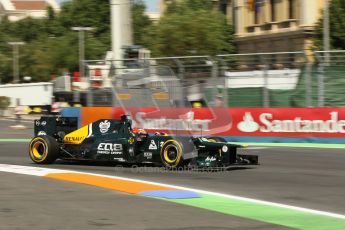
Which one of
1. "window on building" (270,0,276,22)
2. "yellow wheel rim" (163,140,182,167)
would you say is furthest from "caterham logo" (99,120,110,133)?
"window on building" (270,0,276,22)

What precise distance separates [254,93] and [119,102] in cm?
485

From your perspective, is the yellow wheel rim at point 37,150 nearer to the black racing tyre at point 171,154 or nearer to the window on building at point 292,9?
the black racing tyre at point 171,154

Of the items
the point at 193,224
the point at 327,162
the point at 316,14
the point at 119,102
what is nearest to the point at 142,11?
the point at 316,14

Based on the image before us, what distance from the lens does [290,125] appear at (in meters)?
20.5

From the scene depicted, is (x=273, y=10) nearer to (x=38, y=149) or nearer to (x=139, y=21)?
(x=139, y=21)

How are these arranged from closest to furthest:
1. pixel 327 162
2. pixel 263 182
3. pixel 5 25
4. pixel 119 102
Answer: pixel 263 182 < pixel 327 162 < pixel 119 102 < pixel 5 25

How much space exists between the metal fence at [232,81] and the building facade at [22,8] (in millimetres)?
128349

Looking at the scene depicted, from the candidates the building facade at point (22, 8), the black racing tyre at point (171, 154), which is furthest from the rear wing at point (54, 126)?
the building facade at point (22, 8)

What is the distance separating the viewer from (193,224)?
7.38m

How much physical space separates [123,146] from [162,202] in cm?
404

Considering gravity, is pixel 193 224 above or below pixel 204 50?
below

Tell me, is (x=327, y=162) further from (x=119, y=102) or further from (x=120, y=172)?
(x=119, y=102)

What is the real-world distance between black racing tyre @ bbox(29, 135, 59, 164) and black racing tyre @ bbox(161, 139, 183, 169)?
2448 mm

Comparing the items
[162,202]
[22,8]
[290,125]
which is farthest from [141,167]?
[22,8]
